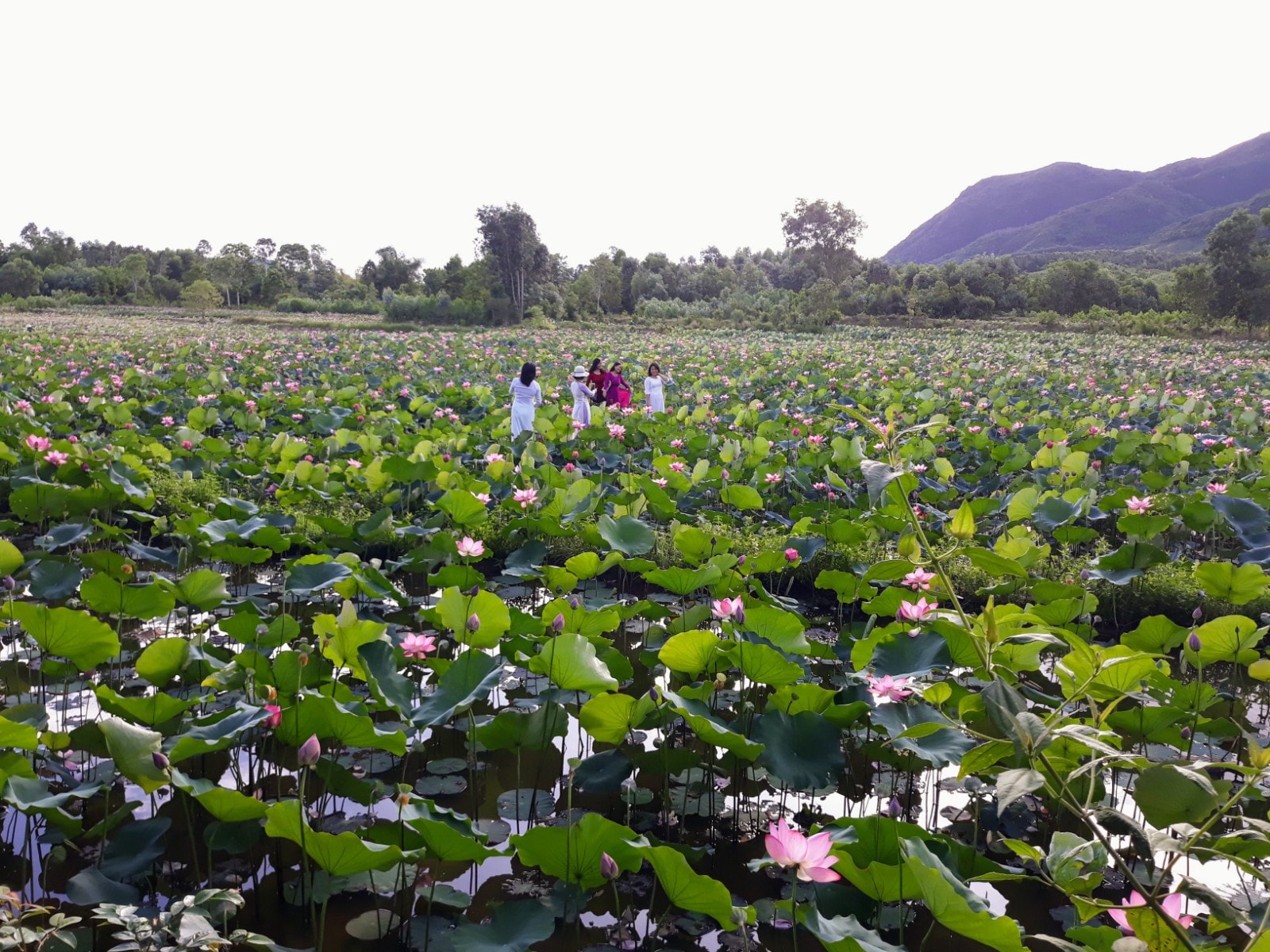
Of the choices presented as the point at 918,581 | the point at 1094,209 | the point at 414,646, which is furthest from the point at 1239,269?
the point at 1094,209

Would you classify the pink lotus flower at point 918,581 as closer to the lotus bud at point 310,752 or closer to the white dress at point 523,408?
the lotus bud at point 310,752

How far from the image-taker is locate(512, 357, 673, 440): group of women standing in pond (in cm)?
745

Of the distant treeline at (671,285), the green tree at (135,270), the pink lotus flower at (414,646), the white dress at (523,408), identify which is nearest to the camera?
the pink lotus flower at (414,646)

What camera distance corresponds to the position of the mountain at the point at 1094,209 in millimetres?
119800

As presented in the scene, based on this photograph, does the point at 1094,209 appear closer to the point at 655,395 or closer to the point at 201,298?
the point at 201,298

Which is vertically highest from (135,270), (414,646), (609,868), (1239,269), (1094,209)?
(1094,209)

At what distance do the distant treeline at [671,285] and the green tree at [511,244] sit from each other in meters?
0.05

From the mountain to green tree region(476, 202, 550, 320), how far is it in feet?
280

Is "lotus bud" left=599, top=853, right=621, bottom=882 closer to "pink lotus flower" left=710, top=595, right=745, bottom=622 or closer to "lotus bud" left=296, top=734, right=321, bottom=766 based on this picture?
"lotus bud" left=296, top=734, right=321, bottom=766

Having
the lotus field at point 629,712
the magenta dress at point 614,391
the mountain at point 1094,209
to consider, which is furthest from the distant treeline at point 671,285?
the mountain at point 1094,209

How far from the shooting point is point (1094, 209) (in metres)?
134

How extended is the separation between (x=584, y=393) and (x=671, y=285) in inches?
1887

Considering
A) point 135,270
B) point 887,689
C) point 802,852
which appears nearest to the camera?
point 802,852

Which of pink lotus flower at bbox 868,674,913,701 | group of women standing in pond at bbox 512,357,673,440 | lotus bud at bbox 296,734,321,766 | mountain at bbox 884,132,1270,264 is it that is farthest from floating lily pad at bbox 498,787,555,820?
mountain at bbox 884,132,1270,264
